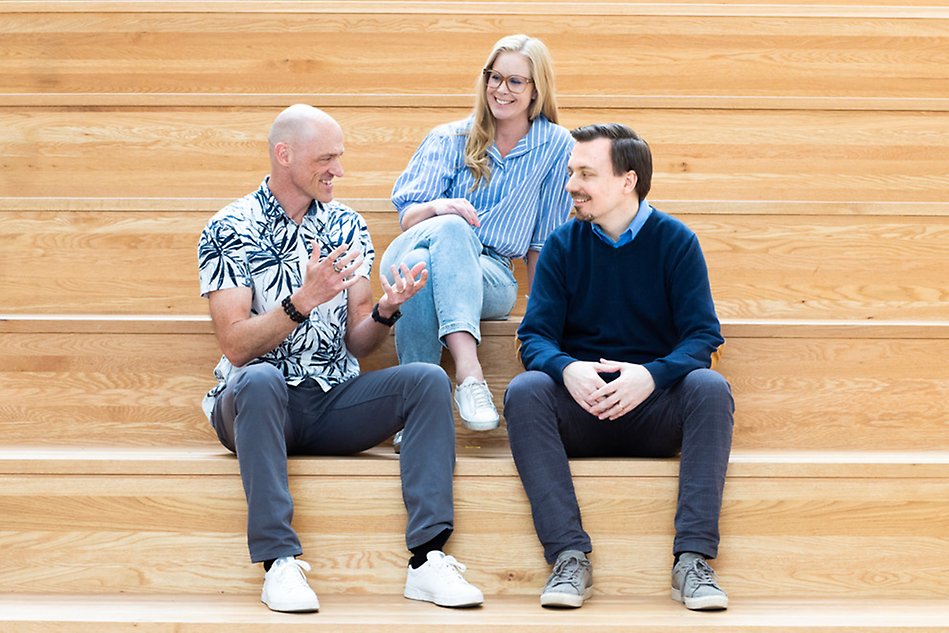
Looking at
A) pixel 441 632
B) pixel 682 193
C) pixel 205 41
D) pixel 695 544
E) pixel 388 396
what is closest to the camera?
pixel 441 632

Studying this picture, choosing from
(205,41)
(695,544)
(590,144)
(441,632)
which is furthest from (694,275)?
(205,41)

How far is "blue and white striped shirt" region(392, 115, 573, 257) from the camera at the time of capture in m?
2.22

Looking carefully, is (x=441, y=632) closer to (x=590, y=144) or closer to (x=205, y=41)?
(x=590, y=144)

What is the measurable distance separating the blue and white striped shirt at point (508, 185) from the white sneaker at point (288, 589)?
0.77 m

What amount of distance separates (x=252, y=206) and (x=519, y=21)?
4.32 ft

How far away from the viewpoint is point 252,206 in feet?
6.32

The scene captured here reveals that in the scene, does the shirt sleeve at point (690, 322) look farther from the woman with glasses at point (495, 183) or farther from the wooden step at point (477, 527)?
the woman with glasses at point (495, 183)

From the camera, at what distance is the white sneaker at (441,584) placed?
5.46 ft

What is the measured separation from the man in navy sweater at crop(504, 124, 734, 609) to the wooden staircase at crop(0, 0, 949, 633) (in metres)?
0.06

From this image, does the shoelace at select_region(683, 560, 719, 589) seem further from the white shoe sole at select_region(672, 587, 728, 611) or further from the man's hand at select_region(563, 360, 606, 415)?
the man's hand at select_region(563, 360, 606, 415)

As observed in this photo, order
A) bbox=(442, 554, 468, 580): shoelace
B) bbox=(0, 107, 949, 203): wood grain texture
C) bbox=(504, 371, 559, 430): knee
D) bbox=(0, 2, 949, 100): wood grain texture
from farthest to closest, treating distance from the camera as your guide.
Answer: bbox=(0, 2, 949, 100): wood grain texture → bbox=(0, 107, 949, 203): wood grain texture → bbox=(504, 371, 559, 430): knee → bbox=(442, 554, 468, 580): shoelace

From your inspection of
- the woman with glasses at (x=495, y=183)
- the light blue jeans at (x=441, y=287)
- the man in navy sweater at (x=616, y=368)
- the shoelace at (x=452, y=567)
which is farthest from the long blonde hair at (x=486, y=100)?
the shoelace at (x=452, y=567)

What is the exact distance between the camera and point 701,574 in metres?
1.68

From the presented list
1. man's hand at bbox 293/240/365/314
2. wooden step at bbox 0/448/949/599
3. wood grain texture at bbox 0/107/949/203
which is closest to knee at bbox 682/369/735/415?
wooden step at bbox 0/448/949/599
